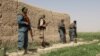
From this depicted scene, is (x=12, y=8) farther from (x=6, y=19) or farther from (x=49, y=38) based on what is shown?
(x=49, y=38)

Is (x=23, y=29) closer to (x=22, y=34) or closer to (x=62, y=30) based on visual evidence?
(x=22, y=34)

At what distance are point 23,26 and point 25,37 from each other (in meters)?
0.46

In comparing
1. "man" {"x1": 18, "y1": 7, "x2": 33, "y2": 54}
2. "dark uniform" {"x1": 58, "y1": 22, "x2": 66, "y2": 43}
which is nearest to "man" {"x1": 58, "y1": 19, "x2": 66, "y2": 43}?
"dark uniform" {"x1": 58, "y1": 22, "x2": 66, "y2": 43}

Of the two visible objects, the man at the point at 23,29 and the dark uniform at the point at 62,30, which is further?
the dark uniform at the point at 62,30

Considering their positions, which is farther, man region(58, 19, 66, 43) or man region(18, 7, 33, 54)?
man region(58, 19, 66, 43)

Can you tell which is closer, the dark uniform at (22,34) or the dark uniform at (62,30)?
the dark uniform at (22,34)

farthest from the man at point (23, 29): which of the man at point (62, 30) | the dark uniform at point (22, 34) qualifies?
the man at point (62, 30)

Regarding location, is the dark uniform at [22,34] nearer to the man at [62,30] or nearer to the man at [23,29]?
the man at [23,29]

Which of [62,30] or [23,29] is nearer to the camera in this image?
[23,29]

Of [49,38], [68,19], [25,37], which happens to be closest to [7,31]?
[25,37]

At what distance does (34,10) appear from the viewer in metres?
21.3

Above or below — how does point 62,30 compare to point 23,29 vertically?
below

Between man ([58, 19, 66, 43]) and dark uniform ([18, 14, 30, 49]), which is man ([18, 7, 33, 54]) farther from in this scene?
man ([58, 19, 66, 43])

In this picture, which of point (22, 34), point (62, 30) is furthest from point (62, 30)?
point (22, 34)
